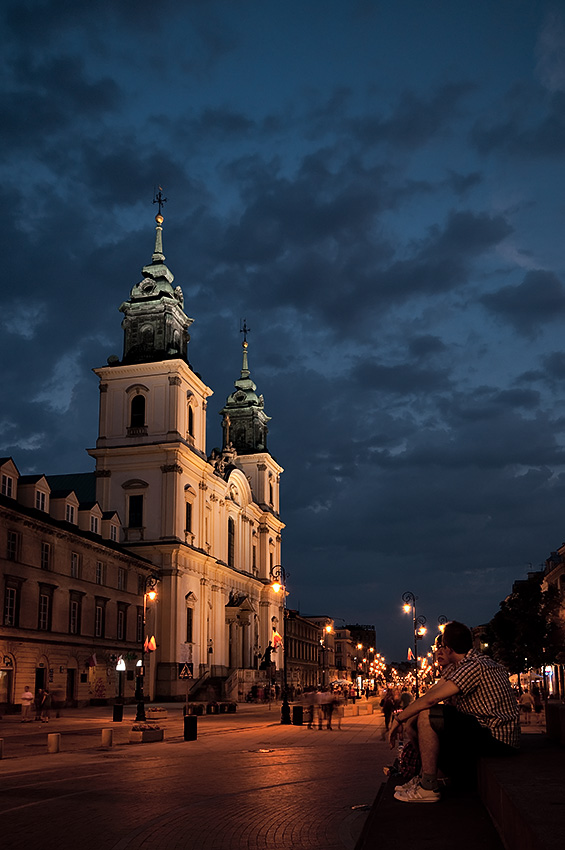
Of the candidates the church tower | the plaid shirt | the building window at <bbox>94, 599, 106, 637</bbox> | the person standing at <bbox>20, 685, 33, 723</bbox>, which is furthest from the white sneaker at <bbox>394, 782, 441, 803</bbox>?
the church tower

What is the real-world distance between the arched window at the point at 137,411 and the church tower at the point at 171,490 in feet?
0.27

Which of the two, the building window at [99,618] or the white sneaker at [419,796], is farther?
the building window at [99,618]

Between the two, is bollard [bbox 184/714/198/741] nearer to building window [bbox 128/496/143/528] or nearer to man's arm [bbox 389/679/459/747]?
man's arm [bbox 389/679/459/747]

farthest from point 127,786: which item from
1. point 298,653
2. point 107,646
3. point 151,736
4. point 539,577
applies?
point 298,653

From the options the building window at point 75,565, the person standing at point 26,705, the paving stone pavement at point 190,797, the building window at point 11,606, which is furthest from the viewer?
the building window at point 75,565

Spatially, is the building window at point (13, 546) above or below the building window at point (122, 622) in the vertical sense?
above

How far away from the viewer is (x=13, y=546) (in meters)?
41.7

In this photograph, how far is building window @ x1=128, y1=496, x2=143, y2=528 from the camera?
6769cm

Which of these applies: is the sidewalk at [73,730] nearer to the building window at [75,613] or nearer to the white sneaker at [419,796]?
the building window at [75,613]

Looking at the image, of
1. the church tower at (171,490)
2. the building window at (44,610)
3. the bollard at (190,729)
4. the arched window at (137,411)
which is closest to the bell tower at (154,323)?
the church tower at (171,490)

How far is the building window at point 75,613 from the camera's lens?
47.8 meters

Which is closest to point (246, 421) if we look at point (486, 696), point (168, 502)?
point (168, 502)

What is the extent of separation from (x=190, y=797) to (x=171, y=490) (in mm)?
54207

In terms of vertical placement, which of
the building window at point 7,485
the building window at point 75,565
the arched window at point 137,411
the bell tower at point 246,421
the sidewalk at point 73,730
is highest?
the bell tower at point 246,421
